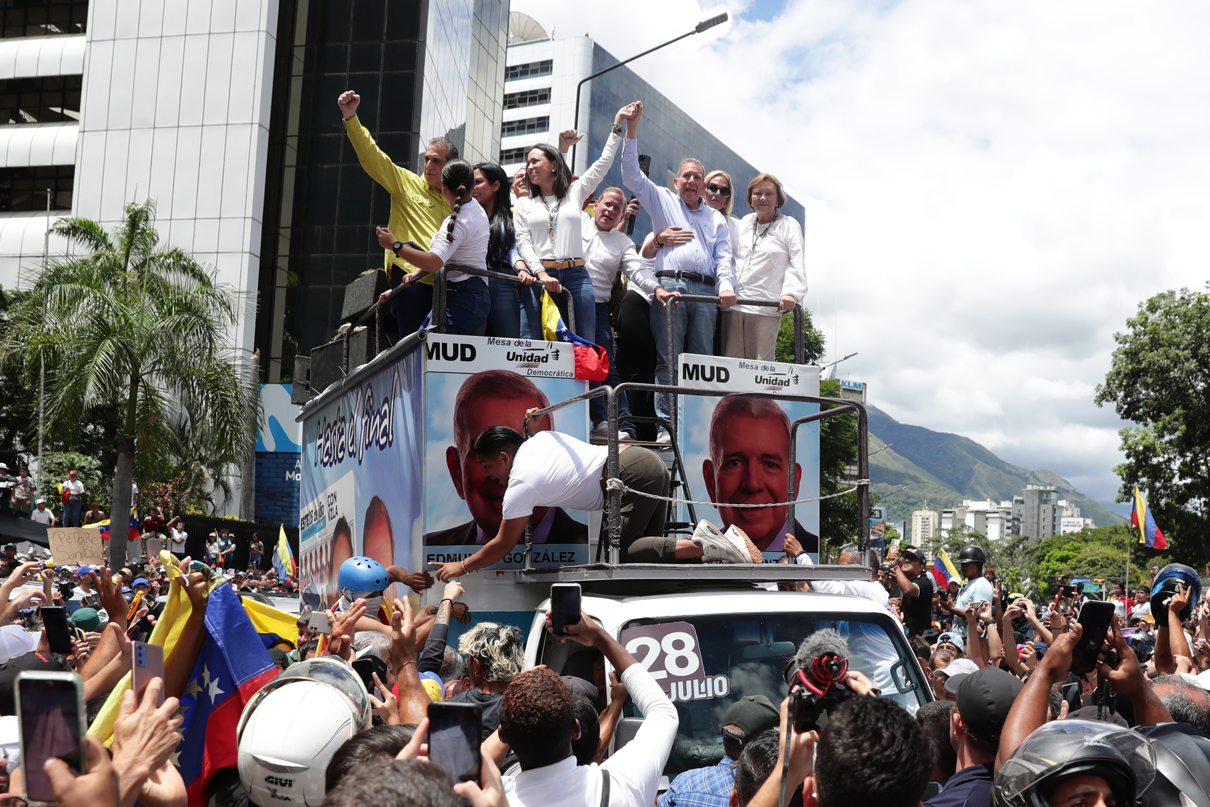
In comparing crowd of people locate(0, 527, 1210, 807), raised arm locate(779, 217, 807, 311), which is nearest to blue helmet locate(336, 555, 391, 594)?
crowd of people locate(0, 527, 1210, 807)

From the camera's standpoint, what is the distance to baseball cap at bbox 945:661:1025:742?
126 inches

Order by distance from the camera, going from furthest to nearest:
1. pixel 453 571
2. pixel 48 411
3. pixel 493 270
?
1. pixel 48 411
2. pixel 493 270
3. pixel 453 571

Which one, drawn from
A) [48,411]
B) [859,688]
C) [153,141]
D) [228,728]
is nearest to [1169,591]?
[859,688]

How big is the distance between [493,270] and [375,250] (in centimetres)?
3323

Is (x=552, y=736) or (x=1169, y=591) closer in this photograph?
(x=552, y=736)

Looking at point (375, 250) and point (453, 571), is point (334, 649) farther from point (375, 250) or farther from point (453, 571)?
point (375, 250)

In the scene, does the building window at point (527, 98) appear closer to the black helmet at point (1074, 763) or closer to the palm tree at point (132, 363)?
the palm tree at point (132, 363)

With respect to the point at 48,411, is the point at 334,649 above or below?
below

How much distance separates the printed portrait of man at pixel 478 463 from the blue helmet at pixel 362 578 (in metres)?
0.40

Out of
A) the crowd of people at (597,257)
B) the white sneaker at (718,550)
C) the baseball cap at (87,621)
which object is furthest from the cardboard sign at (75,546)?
the white sneaker at (718,550)

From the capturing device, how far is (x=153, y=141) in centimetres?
3791

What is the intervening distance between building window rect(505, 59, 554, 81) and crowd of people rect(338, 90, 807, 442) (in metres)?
86.0

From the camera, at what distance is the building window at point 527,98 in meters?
91.1

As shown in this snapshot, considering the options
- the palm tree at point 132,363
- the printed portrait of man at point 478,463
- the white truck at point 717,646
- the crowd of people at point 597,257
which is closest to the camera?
the white truck at point 717,646
